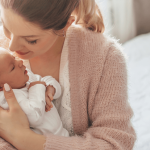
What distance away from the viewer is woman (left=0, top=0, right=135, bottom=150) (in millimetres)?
888

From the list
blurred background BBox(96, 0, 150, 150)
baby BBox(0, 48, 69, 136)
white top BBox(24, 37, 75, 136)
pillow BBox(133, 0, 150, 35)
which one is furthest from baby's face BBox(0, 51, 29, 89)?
pillow BBox(133, 0, 150, 35)

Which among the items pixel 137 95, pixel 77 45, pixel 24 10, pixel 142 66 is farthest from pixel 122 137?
pixel 142 66

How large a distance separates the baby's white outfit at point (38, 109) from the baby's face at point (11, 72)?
4 cm

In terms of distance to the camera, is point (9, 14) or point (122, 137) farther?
point (122, 137)

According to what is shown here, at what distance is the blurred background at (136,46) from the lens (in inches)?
65.9

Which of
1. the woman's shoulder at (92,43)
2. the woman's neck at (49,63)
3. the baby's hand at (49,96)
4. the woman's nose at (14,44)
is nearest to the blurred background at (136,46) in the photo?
the woman's shoulder at (92,43)

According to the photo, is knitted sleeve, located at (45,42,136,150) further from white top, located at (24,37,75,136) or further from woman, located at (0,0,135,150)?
white top, located at (24,37,75,136)

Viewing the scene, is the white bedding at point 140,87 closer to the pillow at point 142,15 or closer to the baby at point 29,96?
the pillow at point 142,15

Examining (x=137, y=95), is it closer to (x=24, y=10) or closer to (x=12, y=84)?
(x=12, y=84)

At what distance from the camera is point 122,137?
3.45 feet

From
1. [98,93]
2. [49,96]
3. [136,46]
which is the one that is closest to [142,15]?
[136,46]

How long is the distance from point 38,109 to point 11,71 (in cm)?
21

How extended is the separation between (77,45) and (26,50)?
0.29 m

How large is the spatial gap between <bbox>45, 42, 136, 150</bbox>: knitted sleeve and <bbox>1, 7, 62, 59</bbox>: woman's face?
335 mm
